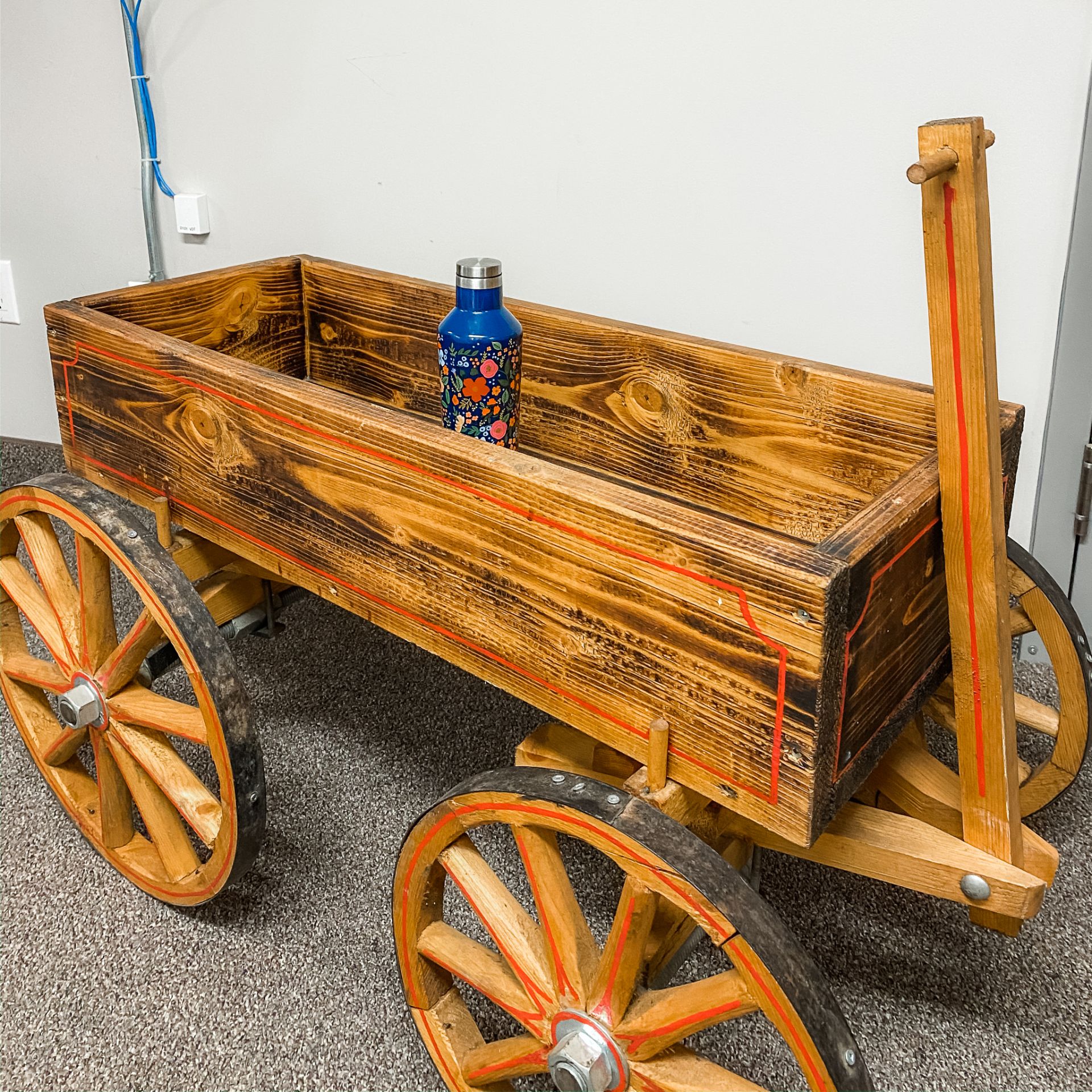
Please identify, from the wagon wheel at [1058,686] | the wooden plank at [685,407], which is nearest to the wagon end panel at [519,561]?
the wooden plank at [685,407]

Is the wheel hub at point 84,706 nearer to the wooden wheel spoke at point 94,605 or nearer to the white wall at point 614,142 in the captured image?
the wooden wheel spoke at point 94,605

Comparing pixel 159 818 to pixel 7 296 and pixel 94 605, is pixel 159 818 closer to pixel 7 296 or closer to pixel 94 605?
pixel 94 605

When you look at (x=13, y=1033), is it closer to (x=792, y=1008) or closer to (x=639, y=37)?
(x=792, y=1008)

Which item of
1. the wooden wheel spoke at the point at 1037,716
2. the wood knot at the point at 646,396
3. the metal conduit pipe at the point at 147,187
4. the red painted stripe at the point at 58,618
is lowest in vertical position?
the wooden wheel spoke at the point at 1037,716

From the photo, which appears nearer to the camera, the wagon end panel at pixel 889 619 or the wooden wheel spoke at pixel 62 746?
the wagon end panel at pixel 889 619

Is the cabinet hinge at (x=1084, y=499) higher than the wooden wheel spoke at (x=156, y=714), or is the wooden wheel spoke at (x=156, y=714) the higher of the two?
the cabinet hinge at (x=1084, y=499)

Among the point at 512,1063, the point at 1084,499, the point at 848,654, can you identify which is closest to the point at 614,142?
the point at 1084,499

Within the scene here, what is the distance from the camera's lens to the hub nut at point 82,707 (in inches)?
52.3

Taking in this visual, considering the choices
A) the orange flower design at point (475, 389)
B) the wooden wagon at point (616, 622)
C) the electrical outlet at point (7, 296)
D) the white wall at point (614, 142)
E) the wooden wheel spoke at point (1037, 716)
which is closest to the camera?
the wooden wagon at point (616, 622)

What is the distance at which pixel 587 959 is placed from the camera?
1000mm

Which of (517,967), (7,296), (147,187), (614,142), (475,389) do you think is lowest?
(517,967)

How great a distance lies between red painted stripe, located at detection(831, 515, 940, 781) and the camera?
0.90 metres

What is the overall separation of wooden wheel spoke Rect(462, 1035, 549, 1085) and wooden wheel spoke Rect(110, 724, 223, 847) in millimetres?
384

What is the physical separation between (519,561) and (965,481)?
40cm
